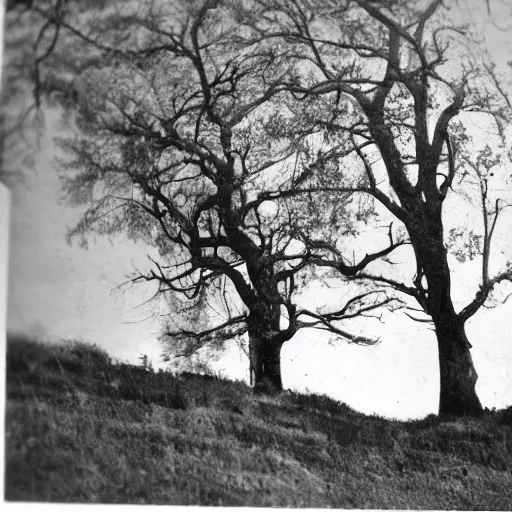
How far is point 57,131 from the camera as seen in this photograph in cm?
247

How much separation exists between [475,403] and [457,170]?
0.91 metres

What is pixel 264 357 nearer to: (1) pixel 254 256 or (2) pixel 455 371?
(1) pixel 254 256

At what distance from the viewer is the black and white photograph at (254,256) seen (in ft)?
7.80

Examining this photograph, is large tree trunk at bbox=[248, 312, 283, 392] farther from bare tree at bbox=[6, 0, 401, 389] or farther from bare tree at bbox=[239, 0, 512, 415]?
bare tree at bbox=[239, 0, 512, 415]

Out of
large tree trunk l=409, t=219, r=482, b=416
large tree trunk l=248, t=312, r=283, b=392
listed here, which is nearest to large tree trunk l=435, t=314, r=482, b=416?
large tree trunk l=409, t=219, r=482, b=416

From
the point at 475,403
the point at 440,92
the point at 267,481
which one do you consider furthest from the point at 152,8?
the point at 475,403

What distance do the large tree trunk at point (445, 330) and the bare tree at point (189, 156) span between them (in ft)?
0.75

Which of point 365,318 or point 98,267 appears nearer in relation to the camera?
point 98,267

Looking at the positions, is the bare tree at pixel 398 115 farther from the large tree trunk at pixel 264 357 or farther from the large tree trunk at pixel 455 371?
the large tree trunk at pixel 264 357

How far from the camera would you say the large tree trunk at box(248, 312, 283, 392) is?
2500 mm

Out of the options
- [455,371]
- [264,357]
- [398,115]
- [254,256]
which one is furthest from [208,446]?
[398,115]

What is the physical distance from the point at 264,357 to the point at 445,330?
72cm

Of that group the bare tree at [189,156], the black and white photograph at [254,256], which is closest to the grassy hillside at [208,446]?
the black and white photograph at [254,256]

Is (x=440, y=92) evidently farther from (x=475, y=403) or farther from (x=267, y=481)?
(x=267, y=481)
